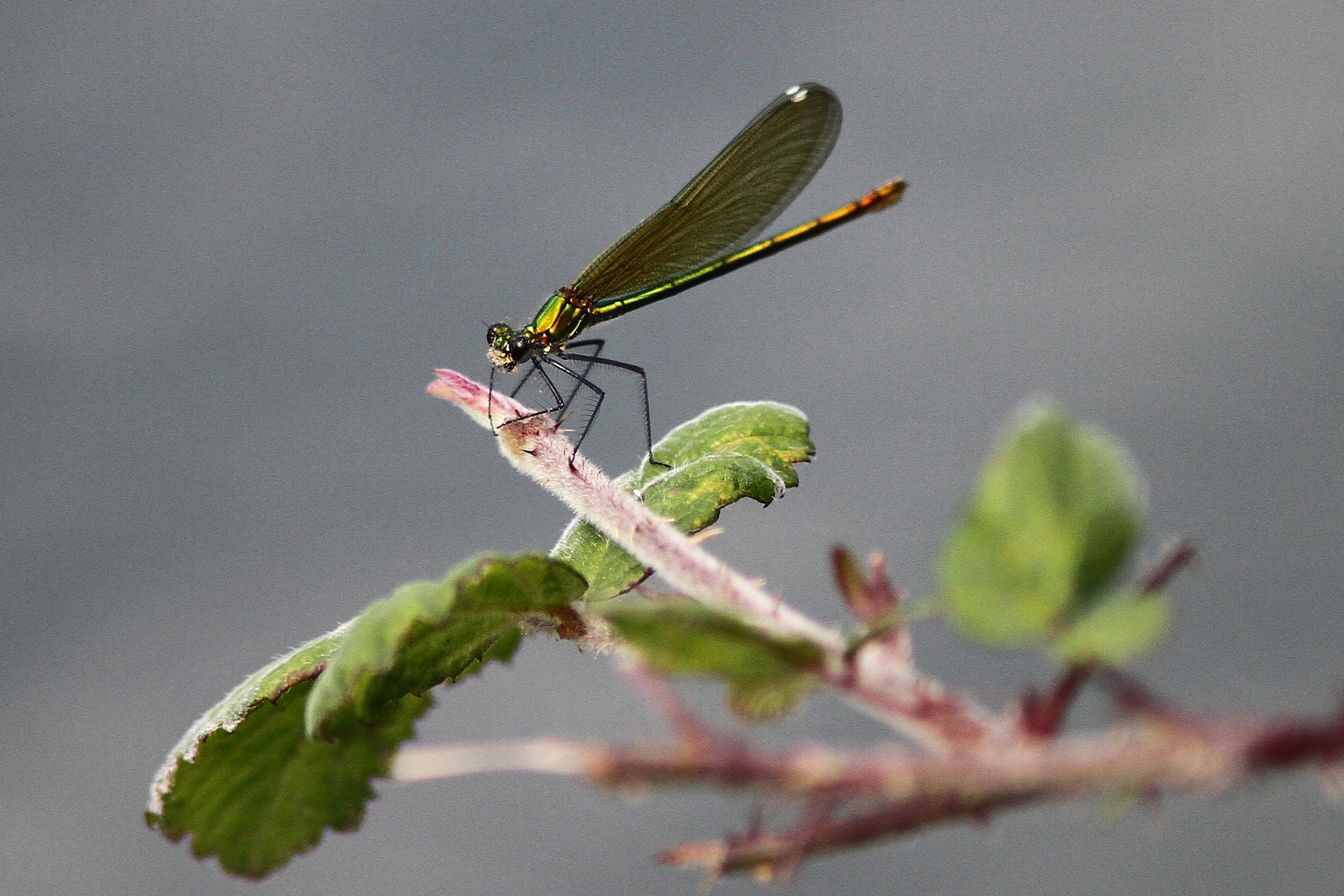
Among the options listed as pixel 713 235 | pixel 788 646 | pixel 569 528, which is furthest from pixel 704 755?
pixel 713 235

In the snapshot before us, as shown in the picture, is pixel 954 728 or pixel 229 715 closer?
pixel 954 728

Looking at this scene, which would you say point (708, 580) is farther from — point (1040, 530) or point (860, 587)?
point (1040, 530)

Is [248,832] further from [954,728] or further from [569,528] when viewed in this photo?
[954,728]

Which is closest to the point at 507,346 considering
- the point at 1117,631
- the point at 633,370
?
the point at 633,370

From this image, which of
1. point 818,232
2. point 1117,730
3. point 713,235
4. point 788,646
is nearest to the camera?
point 1117,730

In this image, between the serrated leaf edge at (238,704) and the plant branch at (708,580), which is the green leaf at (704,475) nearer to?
the plant branch at (708,580)

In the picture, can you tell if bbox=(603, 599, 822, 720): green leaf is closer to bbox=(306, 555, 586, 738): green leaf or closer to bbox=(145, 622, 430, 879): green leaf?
bbox=(306, 555, 586, 738): green leaf
